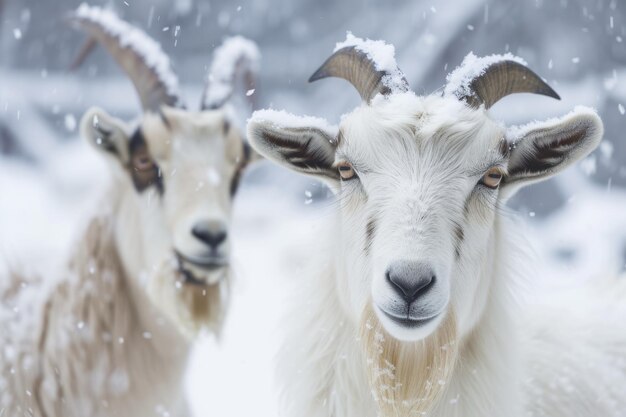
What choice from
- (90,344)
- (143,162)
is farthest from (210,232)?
(90,344)

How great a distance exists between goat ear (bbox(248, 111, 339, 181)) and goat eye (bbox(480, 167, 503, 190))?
531mm

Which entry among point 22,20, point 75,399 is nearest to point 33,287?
point 75,399

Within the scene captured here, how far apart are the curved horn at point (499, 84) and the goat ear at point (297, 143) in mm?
498

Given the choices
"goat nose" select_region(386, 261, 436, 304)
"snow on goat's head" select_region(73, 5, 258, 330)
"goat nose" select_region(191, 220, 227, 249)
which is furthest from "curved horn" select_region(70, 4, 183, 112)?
"goat nose" select_region(386, 261, 436, 304)

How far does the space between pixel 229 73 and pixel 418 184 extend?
271 cm

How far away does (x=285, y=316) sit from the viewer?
3109 mm

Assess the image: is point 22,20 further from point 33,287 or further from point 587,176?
point 33,287

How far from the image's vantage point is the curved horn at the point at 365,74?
9.55 ft

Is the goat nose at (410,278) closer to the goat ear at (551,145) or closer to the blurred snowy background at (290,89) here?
the goat ear at (551,145)

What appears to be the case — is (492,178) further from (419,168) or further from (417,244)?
(417,244)

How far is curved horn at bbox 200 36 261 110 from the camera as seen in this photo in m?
4.95

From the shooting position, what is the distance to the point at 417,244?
8.05 feet

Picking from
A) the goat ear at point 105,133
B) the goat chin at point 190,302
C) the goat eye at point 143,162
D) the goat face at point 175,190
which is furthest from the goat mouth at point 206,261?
the goat ear at point 105,133

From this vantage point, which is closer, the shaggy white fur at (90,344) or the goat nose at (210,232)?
the shaggy white fur at (90,344)
